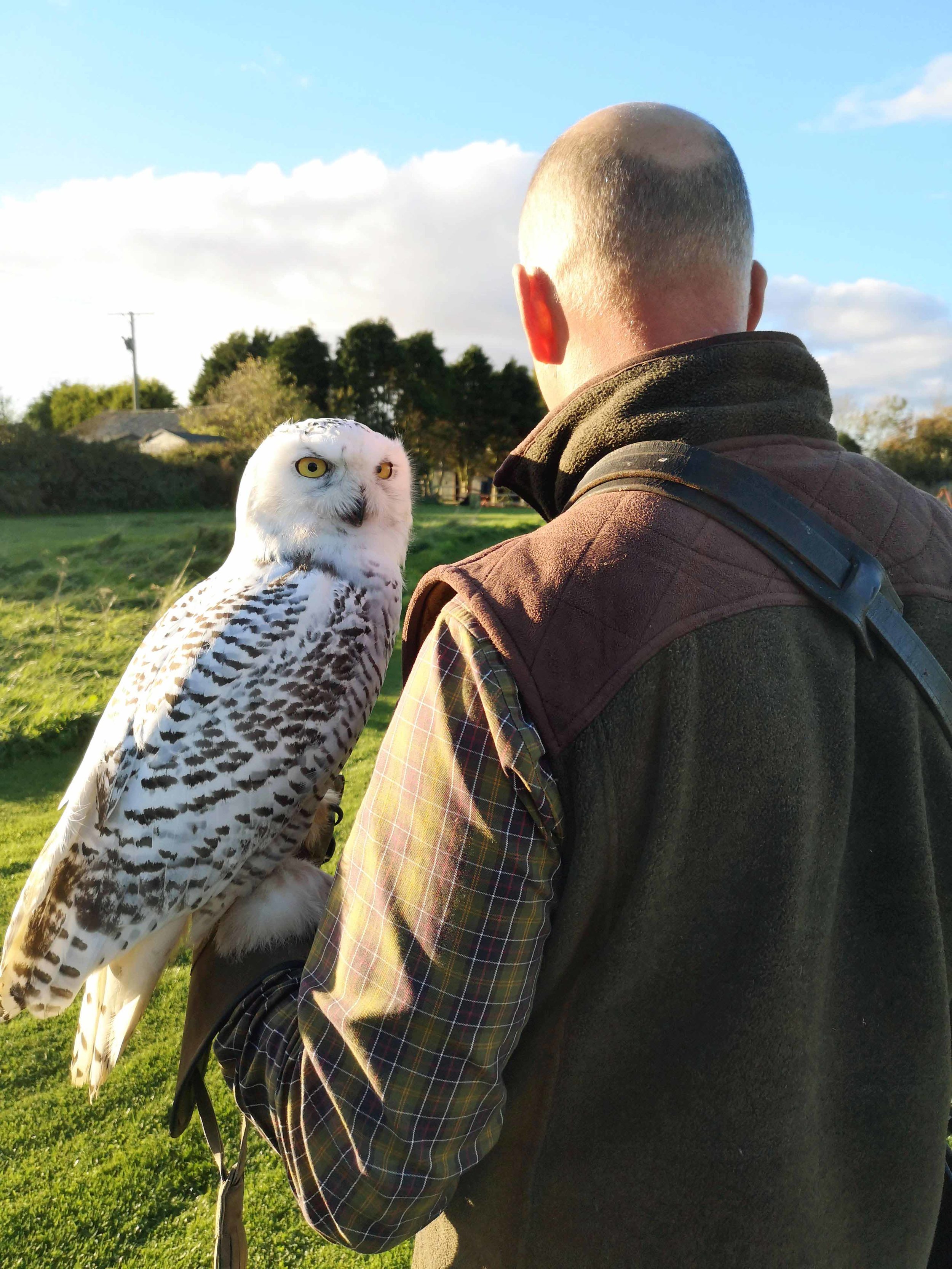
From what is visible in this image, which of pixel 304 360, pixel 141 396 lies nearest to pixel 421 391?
pixel 304 360

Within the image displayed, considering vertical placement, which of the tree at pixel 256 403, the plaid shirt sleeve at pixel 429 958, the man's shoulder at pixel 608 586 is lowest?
the plaid shirt sleeve at pixel 429 958

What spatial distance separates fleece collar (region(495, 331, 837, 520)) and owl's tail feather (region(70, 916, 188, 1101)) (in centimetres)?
151

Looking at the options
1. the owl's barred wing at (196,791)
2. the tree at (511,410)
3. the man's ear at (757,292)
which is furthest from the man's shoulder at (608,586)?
the tree at (511,410)

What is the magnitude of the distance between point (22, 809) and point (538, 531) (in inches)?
250

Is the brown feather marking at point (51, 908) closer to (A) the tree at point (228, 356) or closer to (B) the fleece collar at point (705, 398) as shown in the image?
(B) the fleece collar at point (705, 398)

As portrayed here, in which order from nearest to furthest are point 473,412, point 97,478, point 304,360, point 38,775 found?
point 38,775 → point 97,478 → point 304,360 → point 473,412

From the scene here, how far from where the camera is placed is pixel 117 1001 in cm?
215

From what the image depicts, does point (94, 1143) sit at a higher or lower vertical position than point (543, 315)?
lower

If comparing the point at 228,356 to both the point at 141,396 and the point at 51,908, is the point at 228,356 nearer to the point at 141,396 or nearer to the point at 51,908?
the point at 141,396

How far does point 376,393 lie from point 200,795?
37.4 meters

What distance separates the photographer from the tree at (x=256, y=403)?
31.1m

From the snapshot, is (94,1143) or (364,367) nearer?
(94,1143)

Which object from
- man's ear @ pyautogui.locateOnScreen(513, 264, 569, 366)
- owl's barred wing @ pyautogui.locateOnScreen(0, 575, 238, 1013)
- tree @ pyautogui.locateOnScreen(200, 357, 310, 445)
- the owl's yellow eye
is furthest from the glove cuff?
tree @ pyautogui.locateOnScreen(200, 357, 310, 445)

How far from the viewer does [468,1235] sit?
1208mm
